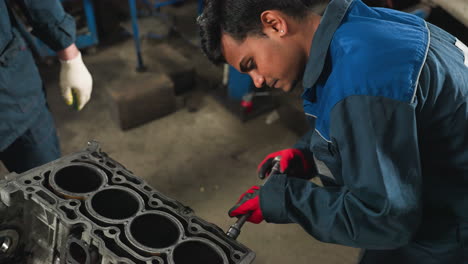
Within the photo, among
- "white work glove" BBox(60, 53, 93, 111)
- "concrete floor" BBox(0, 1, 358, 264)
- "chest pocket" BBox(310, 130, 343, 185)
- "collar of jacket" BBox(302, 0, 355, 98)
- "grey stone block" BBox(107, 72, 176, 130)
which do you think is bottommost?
"concrete floor" BBox(0, 1, 358, 264)

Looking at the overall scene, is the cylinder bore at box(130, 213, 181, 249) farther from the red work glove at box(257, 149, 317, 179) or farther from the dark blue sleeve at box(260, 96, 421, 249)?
the red work glove at box(257, 149, 317, 179)

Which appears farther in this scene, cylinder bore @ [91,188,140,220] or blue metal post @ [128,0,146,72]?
blue metal post @ [128,0,146,72]

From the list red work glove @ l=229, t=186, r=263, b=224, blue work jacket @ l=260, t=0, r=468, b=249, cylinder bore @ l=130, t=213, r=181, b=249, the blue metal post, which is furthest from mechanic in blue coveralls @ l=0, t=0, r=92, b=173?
the blue metal post

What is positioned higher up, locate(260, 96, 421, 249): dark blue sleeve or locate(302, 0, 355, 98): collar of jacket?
locate(302, 0, 355, 98): collar of jacket

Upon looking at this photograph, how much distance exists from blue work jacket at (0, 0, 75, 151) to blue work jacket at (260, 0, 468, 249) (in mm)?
1030

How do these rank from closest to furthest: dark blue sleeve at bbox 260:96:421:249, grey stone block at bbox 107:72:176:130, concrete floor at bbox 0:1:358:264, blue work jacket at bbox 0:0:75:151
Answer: dark blue sleeve at bbox 260:96:421:249 → blue work jacket at bbox 0:0:75:151 → concrete floor at bbox 0:1:358:264 → grey stone block at bbox 107:72:176:130

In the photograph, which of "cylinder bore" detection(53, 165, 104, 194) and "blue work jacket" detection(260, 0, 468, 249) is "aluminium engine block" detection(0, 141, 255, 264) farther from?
"blue work jacket" detection(260, 0, 468, 249)

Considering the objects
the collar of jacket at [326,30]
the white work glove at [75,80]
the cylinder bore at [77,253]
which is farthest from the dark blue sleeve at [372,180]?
the white work glove at [75,80]

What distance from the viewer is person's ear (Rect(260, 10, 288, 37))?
3.26 feet

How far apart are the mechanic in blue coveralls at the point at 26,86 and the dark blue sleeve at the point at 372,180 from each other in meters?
1.16

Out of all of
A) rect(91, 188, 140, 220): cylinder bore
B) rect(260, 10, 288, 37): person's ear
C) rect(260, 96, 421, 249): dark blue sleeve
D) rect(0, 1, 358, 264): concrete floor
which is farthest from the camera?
rect(0, 1, 358, 264): concrete floor

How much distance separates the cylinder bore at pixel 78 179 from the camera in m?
1.14

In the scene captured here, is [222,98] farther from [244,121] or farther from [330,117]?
[330,117]

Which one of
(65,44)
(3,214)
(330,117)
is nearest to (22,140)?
(65,44)
